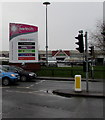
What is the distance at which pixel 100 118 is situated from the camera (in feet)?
22.2

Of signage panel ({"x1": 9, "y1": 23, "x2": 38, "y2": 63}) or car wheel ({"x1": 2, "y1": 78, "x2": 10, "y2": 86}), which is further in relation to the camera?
signage panel ({"x1": 9, "y1": 23, "x2": 38, "y2": 63})

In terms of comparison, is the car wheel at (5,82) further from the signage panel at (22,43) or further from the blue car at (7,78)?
the signage panel at (22,43)

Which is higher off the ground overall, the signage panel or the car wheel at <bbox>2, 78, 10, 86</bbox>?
the signage panel

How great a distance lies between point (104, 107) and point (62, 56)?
3283 inches

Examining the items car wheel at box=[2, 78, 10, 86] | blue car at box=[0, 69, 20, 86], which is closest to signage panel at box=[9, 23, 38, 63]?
blue car at box=[0, 69, 20, 86]

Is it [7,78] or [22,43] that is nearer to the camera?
[7,78]

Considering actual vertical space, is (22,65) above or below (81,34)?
below

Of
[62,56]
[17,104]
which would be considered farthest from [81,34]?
[62,56]

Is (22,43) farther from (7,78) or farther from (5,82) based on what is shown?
(5,82)

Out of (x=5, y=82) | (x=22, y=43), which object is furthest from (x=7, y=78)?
(x=22, y=43)

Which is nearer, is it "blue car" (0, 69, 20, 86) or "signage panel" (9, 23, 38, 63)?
"blue car" (0, 69, 20, 86)

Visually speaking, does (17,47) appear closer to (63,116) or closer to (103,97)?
(103,97)

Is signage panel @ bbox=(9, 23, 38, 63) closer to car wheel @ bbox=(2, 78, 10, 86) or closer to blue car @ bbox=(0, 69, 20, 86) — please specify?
blue car @ bbox=(0, 69, 20, 86)

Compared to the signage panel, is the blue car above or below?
below
